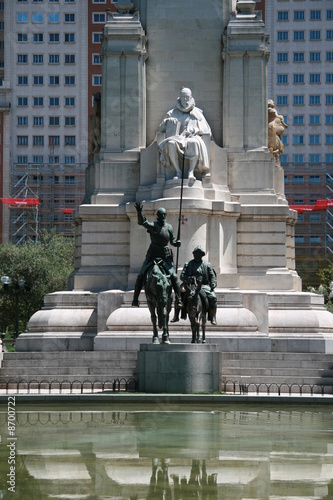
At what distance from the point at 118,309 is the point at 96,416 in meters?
11.5

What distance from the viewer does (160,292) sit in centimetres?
2855

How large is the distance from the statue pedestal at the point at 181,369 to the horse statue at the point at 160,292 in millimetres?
700

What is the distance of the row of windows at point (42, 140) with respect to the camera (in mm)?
110125

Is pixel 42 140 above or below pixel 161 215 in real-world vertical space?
above

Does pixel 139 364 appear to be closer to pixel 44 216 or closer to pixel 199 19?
pixel 199 19

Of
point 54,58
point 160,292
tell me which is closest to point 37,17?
point 54,58

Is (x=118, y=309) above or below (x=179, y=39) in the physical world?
below

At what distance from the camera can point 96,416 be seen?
23172 mm

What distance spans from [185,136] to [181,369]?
1109 centimetres

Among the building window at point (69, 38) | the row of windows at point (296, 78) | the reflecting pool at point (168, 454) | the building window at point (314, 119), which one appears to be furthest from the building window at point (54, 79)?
the reflecting pool at point (168, 454)

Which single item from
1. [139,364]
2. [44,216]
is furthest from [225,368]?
[44,216]

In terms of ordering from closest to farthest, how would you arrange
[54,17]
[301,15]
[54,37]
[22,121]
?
[301,15] < [22,121] < [54,37] < [54,17]

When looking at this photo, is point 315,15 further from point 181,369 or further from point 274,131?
point 181,369

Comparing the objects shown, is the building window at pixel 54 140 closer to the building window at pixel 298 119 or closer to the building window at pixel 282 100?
the building window at pixel 282 100
